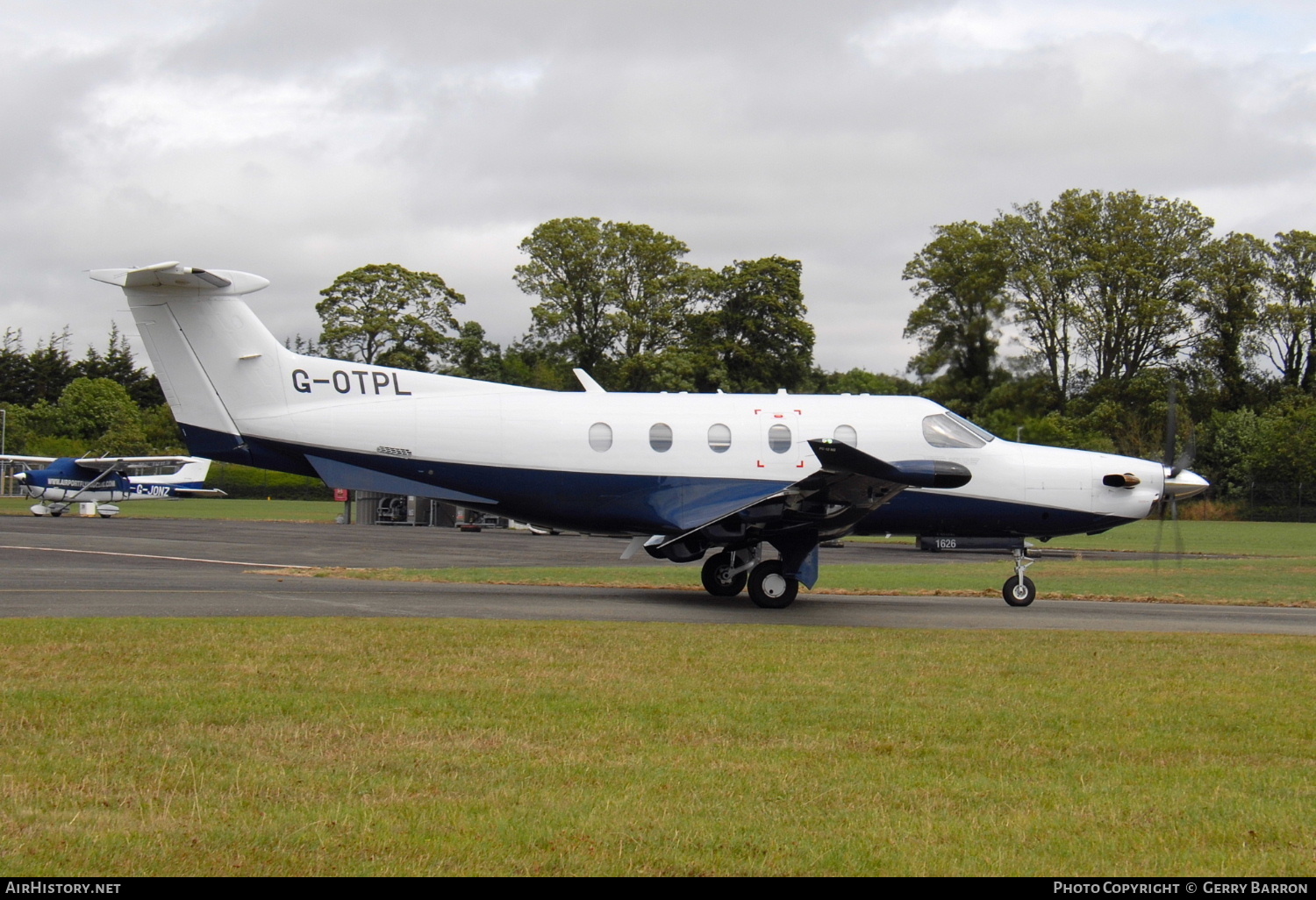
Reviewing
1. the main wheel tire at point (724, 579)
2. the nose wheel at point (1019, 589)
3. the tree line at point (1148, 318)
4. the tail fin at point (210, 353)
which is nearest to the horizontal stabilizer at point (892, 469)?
the nose wheel at point (1019, 589)

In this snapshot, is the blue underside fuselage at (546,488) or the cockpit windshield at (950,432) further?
the cockpit windshield at (950,432)

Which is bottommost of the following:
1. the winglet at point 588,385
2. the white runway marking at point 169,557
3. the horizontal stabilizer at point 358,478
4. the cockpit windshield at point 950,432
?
the white runway marking at point 169,557

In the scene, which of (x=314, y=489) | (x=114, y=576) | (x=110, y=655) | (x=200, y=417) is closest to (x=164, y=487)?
(x=314, y=489)

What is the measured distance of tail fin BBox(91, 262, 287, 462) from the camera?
16.4m

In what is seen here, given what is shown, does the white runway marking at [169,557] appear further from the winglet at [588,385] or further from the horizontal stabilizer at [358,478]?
the winglet at [588,385]

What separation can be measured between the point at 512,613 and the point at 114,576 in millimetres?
9110

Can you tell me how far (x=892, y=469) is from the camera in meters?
15.6

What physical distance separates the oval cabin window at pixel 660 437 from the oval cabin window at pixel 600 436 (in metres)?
0.63

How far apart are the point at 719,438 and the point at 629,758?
11106mm

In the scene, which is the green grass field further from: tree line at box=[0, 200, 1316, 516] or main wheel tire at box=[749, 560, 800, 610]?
tree line at box=[0, 200, 1316, 516]

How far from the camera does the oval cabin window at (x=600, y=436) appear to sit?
17.6 metres

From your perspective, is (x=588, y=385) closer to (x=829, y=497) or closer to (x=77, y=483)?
(x=829, y=497)

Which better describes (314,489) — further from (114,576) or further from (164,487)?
(114,576)

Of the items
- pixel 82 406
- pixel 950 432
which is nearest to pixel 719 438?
pixel 950 432
